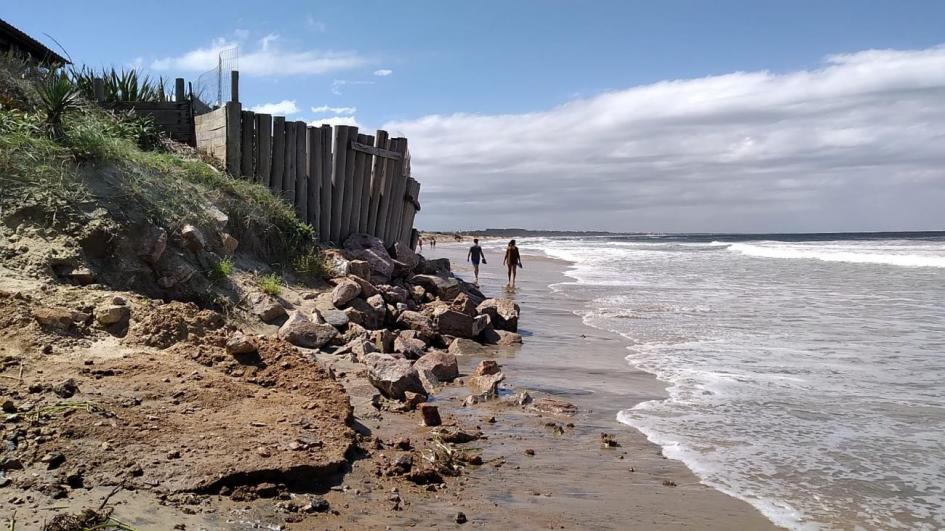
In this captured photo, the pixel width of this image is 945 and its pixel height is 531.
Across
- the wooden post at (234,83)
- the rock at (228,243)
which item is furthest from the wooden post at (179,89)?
the rock at (228,243)

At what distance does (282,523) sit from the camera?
3338 millimetres

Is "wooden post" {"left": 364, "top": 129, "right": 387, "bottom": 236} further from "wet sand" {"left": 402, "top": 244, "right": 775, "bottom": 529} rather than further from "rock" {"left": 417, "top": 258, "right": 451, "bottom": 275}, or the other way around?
"wet sand" {"left": 402, "top": 244, "right": 775, "bottom": 529}

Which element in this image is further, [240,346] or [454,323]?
[454,323]

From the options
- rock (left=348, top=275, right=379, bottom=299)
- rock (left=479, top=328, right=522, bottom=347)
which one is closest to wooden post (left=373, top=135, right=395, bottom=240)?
rock (left=348, top=275, right=379, bottom=299)

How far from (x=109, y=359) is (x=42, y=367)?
1.38 feet

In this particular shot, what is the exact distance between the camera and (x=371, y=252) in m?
10.7

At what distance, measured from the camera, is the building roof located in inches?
577

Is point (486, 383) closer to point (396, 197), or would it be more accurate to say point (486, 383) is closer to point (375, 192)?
point (375, 192)

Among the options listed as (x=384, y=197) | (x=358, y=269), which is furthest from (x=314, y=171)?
(x=358, y=269)

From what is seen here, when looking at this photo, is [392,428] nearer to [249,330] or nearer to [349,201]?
[249,330]

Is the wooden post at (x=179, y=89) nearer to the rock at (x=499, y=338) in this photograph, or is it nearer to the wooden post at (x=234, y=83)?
the wooden post at (x=234, y=83)

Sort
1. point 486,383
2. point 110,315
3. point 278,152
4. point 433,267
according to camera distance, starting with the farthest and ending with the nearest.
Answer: point 433,267, point 278,152, point 486,383, point 110,315

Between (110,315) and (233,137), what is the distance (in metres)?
5.35

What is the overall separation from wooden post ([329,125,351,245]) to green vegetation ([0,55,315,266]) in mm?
1283
